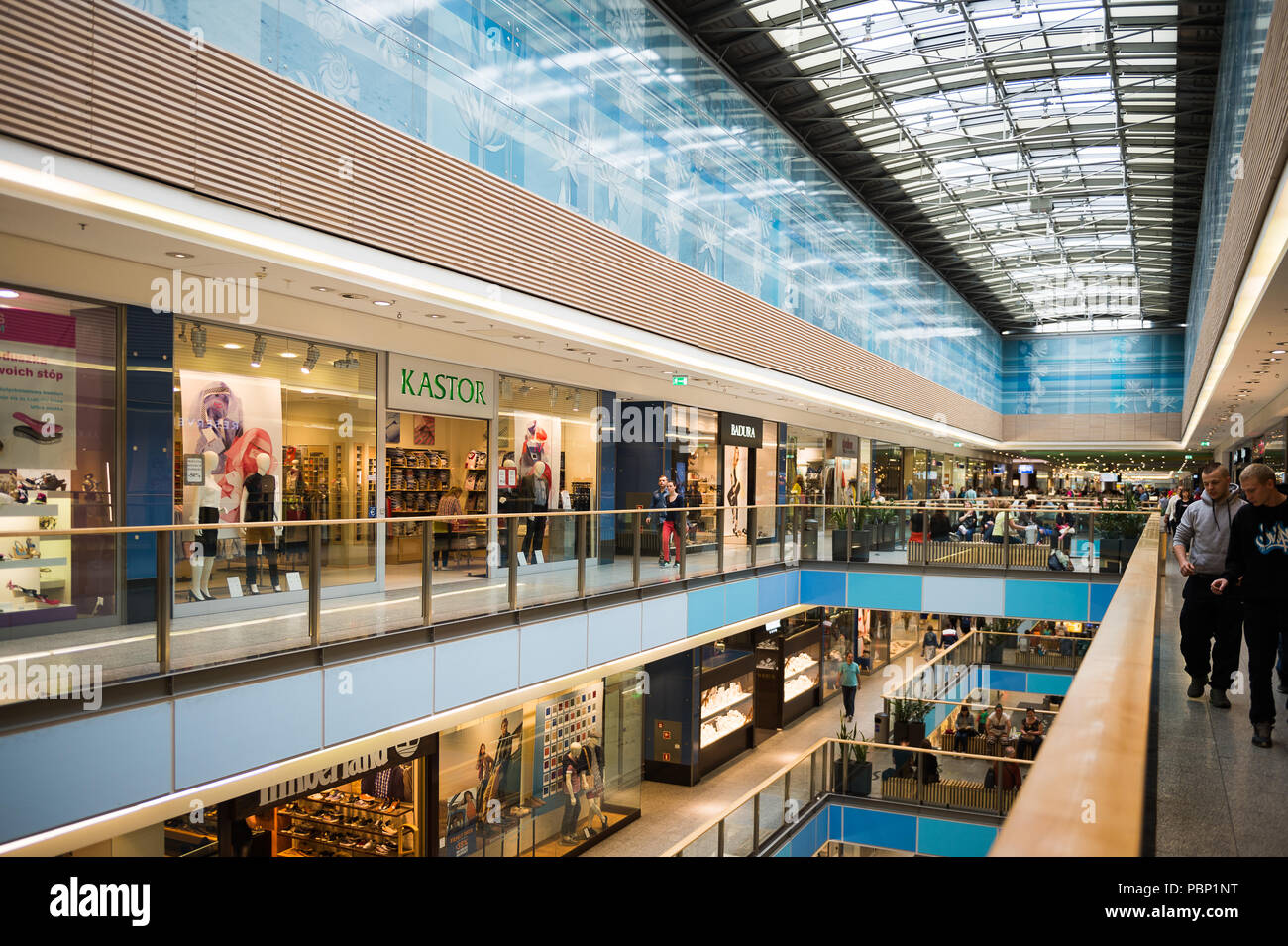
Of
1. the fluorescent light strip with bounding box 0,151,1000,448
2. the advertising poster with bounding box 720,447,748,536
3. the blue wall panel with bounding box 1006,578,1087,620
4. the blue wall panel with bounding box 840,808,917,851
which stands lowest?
the blue wall panel with bounding box 840,808,917,851

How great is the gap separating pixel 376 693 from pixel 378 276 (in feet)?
15.4

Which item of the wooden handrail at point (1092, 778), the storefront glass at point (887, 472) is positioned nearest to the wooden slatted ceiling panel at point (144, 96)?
the wooden handrail at point (1092, 778)

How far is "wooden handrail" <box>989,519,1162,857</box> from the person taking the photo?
1139mm

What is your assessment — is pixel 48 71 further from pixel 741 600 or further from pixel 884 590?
pixel 884 590

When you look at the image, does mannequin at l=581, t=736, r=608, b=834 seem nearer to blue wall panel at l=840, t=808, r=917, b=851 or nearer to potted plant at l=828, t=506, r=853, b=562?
blue wall panel at l=840, t=808, r=917, b=851

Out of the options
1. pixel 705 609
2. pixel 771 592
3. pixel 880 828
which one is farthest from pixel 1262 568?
pixel 771 592

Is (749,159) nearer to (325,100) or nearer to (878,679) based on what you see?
(325,100)

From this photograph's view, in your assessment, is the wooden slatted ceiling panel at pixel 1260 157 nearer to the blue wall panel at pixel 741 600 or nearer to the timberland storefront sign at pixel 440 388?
the blue wall panel at pixel 741 600

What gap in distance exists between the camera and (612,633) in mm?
11109

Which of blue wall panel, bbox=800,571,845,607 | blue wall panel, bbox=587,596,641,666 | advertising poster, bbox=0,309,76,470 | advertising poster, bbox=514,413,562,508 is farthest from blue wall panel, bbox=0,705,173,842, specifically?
blue wall panel, bbox=800,571,845,607

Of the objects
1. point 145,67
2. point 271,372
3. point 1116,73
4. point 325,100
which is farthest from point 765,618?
point 1116,73

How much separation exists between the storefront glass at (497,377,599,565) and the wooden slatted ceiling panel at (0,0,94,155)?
7.99m

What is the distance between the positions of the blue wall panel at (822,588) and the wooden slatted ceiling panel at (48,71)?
13.8 metres
